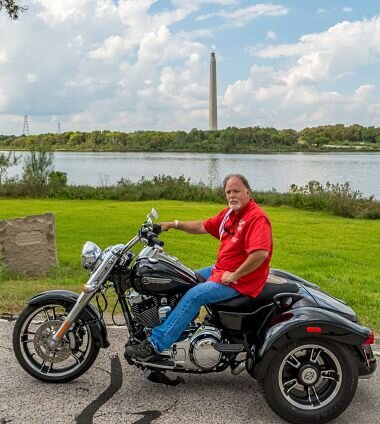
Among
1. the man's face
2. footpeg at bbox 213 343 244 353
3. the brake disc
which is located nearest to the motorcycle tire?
footpeg at bbox 213 343 244 353

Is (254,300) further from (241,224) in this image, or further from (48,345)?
(48,345)

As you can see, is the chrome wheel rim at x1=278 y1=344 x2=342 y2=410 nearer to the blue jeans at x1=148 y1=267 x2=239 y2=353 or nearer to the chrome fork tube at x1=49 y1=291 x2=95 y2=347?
the blue jeans at x1=148 y1=267 x2=239 y2=353

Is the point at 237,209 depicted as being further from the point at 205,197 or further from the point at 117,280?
the point at 205,197

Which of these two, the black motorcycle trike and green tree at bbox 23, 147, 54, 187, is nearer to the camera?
the black motorcycle trike

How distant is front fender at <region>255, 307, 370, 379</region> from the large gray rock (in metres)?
5.17

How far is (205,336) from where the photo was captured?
3.81 meters

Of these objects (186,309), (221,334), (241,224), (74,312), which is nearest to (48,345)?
(74,312)

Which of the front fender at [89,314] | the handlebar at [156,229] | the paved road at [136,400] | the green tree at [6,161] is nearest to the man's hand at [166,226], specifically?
the handlebar at [156,229]

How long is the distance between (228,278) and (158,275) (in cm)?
49

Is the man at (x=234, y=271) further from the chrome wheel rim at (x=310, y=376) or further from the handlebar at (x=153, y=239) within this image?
the chrome wheel rim at (x=310, y=376)

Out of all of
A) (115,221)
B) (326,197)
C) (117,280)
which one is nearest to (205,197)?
(326,197)

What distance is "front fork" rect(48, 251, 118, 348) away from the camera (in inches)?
155

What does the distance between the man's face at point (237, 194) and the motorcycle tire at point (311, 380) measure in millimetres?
1014

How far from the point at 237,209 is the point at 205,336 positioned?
92 centimetres
